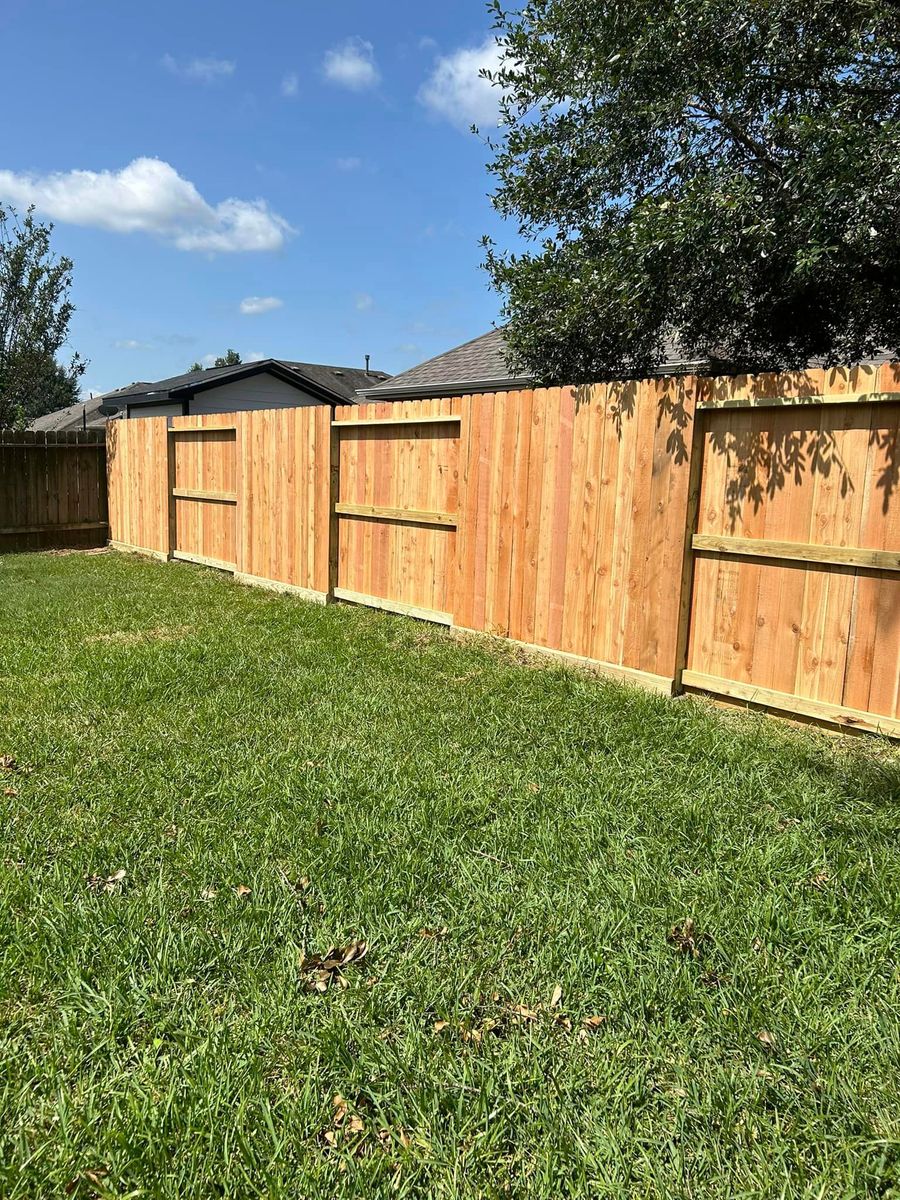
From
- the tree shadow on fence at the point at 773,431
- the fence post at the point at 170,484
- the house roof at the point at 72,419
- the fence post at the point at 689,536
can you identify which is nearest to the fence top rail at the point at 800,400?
the tree shadow on fence at the point at 773,431

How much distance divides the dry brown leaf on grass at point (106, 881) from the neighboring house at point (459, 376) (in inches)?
387

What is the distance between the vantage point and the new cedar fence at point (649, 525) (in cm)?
399

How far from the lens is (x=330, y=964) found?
2215mm

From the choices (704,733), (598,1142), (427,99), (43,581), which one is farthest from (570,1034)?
(427,99)

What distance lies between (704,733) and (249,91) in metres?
11.3

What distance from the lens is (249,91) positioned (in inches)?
427

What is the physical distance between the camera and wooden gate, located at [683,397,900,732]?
390cm

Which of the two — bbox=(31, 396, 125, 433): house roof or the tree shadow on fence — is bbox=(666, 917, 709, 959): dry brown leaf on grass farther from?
bbox=(31, 396, 125, 433): house roof

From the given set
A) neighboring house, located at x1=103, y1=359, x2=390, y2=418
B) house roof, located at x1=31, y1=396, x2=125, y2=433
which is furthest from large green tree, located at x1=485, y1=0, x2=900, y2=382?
house roof, located at x1=31, y1=396, x2=125, y2=433

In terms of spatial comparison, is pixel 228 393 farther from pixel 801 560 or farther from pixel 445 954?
pixel 445 954

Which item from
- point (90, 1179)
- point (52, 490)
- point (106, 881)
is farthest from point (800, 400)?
point (52, 490)

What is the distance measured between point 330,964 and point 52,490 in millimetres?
11906

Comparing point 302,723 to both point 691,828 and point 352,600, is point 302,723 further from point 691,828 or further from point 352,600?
point 352,600

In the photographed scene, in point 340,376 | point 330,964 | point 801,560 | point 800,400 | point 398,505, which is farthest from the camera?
point 340,376
